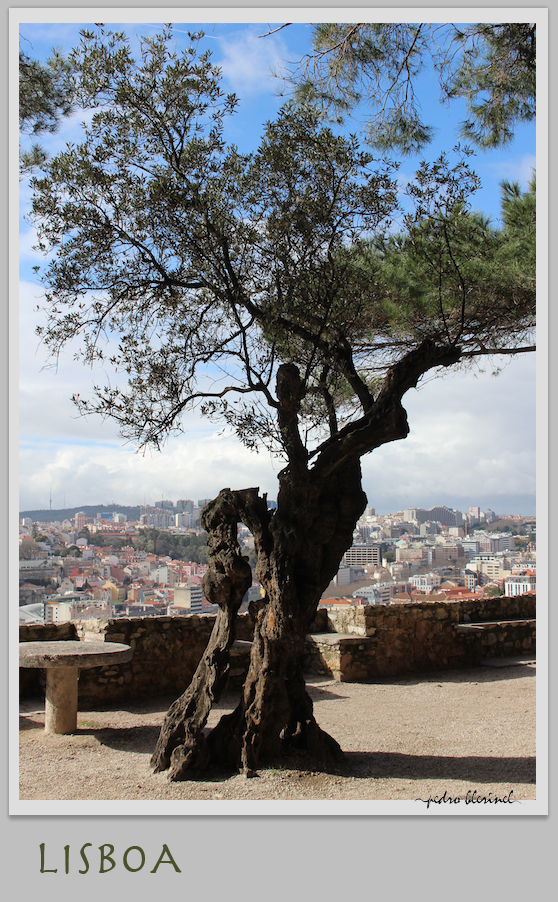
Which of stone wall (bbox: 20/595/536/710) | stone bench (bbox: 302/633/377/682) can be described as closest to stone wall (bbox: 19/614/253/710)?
stone wall (bbox: 20/595/536/710)

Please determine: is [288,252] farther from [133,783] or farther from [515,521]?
[515,521]

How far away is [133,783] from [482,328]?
5979mm

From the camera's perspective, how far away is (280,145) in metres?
5.91

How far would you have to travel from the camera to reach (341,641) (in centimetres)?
1058

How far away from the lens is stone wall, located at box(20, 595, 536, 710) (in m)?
9.09

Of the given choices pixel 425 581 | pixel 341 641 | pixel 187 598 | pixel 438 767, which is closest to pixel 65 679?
pixel 187 598

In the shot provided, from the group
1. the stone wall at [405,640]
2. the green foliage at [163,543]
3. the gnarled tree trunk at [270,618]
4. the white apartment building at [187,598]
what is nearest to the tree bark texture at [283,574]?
the gnarled tree trunk at [270,618]

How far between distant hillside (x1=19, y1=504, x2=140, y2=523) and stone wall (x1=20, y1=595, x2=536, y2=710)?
147 centimetres

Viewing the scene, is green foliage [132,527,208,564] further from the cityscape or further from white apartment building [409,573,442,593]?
white apartment building [409,573,442,593]

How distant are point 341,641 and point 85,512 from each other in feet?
15.1

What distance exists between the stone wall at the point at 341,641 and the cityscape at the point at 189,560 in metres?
0.23
